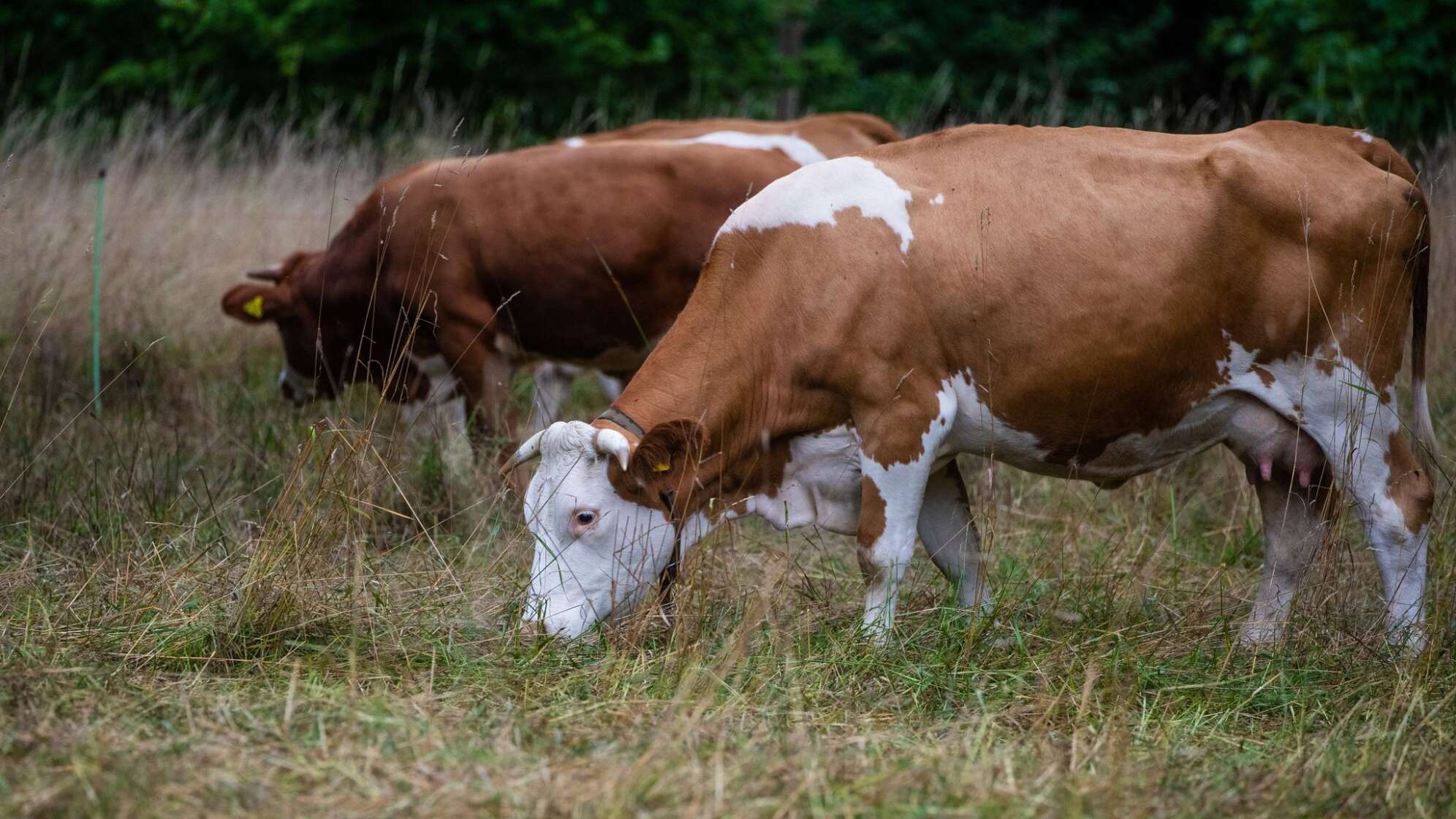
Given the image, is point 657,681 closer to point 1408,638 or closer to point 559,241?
point 1408,638

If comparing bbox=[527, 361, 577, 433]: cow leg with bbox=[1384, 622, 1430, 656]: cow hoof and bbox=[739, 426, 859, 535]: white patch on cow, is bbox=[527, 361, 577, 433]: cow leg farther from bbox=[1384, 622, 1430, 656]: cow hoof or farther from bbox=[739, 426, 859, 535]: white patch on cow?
bbox=[1384, 622, 1430, 656]: cow hoof

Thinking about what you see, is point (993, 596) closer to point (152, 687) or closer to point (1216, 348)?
point (1216, 348)

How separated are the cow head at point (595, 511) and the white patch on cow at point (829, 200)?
2.25 feet

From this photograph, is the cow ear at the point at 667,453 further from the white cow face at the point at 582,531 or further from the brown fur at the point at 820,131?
the brown fur at the point at 820,131

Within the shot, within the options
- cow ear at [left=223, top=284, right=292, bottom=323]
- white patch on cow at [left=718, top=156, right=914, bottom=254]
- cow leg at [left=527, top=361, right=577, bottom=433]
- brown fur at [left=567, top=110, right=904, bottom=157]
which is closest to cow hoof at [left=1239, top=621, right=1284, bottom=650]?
white patch on cow at [left=718, top=156, right=914, bottom=254]

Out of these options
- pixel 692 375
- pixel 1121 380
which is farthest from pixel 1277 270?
pixel 692 375

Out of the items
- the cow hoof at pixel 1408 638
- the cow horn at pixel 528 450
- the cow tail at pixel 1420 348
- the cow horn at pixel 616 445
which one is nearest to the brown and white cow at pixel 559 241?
the cow horn at pixel 528 450

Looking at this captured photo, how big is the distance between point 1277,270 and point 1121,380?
56 centimetres

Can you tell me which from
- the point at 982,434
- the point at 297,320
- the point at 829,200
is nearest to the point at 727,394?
the point at 829,200

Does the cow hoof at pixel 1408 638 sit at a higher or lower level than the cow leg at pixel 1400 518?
lower

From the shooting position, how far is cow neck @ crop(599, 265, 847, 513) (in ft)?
13.4

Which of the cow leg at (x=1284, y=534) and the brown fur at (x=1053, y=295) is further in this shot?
the cow leg at (x=1284, y=534)

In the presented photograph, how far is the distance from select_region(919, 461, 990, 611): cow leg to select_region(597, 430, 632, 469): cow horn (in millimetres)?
1142

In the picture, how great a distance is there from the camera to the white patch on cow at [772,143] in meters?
6.31
